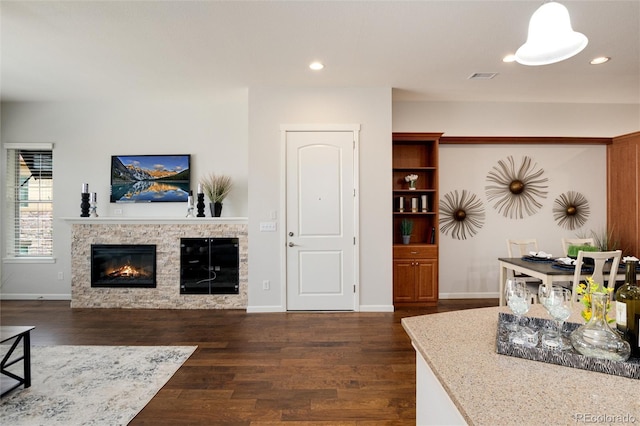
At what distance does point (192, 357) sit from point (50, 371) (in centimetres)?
109

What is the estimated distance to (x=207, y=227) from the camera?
456 cm

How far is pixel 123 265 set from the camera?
15.3 ft

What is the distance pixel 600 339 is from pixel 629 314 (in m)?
0.12

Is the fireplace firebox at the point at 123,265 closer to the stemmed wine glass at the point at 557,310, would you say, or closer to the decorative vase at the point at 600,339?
the stemmed wine glass at the point at 557,310

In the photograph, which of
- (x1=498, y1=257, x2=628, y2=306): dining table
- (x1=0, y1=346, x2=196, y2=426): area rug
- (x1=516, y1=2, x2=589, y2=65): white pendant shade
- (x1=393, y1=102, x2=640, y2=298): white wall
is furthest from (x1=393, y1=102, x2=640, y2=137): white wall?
(x1=0, y1=346, x2=196, y2=426): area rug

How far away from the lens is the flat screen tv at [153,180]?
4.97 meters

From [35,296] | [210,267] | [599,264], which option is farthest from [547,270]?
[35,296]

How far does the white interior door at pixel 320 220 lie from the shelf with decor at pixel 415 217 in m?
0.72

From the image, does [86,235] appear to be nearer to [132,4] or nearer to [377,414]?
[132,4]

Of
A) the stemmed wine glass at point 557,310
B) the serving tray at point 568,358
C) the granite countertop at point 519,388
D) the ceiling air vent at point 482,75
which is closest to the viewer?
the granite countertop at point 519,388

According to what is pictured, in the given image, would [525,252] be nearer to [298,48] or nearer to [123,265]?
[298,48]

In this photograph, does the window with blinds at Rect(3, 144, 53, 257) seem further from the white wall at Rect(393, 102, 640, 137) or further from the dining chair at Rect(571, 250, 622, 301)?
the dining chair at Rect(571, 250, 622, 301)

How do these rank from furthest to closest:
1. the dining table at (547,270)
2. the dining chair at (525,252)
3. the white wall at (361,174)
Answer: the white wall at (361,174)
the dining chair at (525,252)
the dining table at (547,270)

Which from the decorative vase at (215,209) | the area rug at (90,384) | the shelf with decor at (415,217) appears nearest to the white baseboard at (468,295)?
the shelf with decor at (415,217)
